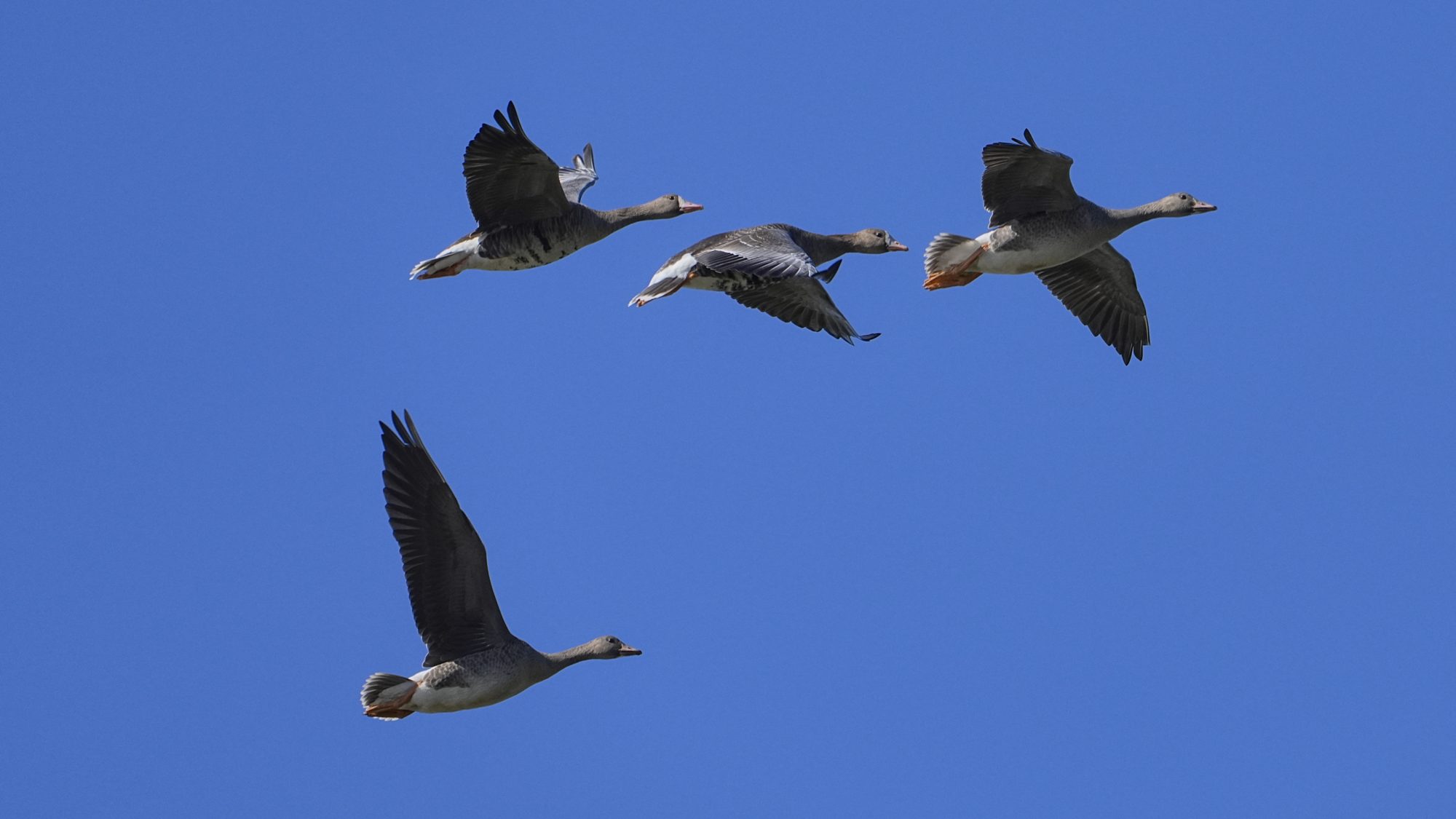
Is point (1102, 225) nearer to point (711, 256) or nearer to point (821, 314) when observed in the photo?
point (821, 314)

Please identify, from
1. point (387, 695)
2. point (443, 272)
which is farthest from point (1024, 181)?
point (387, 695)

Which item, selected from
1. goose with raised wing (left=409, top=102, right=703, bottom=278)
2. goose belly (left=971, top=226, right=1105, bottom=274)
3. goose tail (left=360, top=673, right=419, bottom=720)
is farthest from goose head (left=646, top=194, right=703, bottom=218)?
goose tail (left=360, top=673, right=419, bottom=720)

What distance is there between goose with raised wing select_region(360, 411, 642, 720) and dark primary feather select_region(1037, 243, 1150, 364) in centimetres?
931

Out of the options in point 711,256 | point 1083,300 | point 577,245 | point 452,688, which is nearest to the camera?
point 452,688

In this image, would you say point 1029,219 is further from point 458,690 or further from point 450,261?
point 458,690

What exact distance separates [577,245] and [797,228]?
260cm

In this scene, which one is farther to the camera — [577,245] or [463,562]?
[577,245]

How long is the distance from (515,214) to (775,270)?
3.46 metres

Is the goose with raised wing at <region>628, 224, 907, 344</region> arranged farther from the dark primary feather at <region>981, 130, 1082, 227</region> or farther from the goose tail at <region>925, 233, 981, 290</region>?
the dark primary feather at <region>981, 130, 1082, 227</region>

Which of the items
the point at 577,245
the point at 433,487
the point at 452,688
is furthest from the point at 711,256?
the point at 452,688

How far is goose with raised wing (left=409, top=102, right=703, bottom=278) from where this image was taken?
68.7 feet

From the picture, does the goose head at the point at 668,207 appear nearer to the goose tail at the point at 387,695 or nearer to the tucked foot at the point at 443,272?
the tucked foot at the point at 443,272

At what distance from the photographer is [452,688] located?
18.7 m

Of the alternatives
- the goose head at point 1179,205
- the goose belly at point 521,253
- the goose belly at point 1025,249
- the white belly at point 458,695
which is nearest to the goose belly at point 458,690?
the white belly at point 458,695
